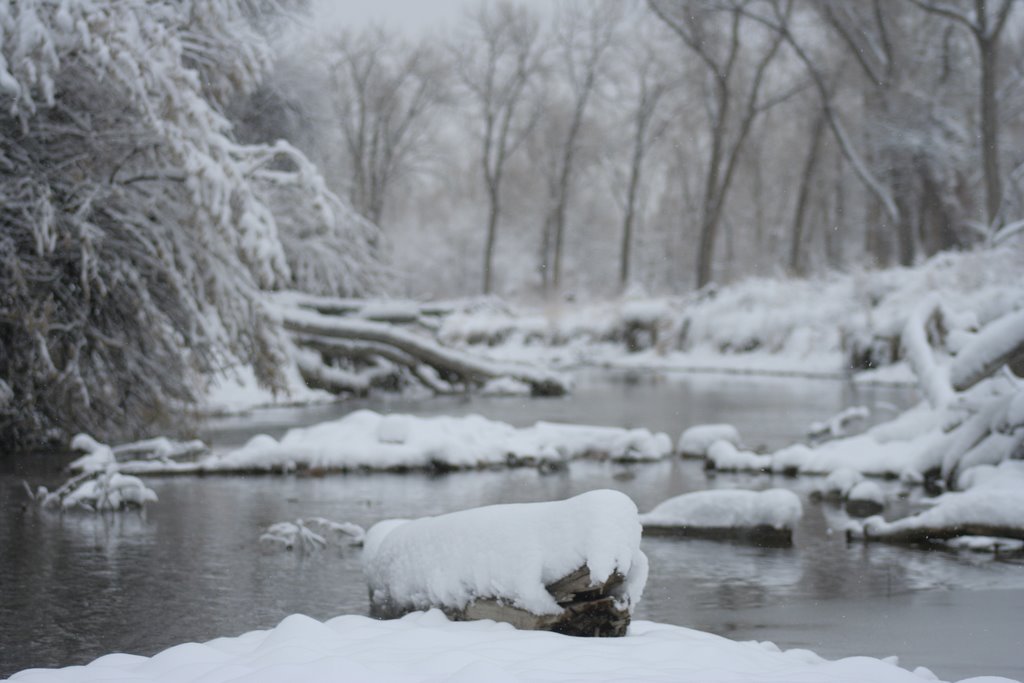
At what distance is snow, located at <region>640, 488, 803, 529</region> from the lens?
7.11 meters

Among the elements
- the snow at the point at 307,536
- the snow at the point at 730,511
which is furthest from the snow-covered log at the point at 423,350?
the snow at the point at 730,511

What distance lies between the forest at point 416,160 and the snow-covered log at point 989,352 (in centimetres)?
564

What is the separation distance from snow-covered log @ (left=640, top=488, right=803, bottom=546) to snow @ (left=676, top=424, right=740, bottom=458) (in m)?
3.67

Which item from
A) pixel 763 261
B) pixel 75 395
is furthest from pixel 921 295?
pixel 763 261

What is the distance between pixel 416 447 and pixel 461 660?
6.79m

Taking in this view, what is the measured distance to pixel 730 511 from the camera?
7.24 meters

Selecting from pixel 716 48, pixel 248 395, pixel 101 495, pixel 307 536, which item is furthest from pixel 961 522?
pixel 716 48

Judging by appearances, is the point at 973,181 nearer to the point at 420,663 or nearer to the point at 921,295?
the point at 921,295

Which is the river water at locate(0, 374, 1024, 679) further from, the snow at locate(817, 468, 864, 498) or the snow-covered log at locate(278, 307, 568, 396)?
the snow-covered log at locate(278, 307, 568, 396)

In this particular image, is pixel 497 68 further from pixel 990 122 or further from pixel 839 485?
pixel 839 485

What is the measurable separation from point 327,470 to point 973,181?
27.9 m

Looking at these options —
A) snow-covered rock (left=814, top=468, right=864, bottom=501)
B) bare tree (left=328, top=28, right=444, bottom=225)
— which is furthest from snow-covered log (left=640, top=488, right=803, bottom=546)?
bare tree (left=328, top=28, right=444, bottom=225)

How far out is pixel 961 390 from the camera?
9141mm

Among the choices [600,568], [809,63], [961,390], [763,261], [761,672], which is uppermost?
[809,63]
